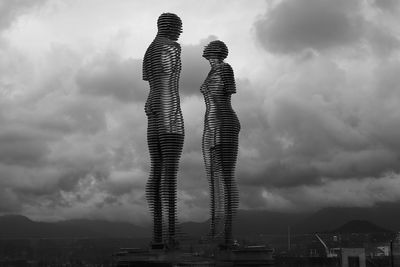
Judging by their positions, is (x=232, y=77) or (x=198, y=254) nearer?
(x=198, y=254)

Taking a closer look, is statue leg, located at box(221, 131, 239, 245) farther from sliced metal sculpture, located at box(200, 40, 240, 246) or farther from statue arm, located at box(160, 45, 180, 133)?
statue arm, located at box(160, 45, 180, 133)

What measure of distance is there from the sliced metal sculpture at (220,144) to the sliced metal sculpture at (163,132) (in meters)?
5.98

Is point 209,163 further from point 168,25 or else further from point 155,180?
point 168,25

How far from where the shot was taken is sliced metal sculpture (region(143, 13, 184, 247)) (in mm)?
54625

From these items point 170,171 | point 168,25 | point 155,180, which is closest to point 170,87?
point 168,25

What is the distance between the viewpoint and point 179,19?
2277 inches

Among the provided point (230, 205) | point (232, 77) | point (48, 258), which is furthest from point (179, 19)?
point (48, 258)

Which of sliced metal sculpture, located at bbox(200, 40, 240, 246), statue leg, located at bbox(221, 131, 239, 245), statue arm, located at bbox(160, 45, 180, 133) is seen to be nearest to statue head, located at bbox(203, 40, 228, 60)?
sliced metal sculpture, located at bbox(200, 40, 240, 246)

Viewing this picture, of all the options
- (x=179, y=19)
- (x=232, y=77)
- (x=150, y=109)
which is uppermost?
(x=179, y=19)

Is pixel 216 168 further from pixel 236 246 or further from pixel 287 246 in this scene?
pixel 287 246

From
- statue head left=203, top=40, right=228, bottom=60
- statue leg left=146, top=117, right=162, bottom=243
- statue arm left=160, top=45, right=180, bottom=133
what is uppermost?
statue head left=203, top=40, right=228, bottom=60

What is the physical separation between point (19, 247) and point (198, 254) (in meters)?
41.8

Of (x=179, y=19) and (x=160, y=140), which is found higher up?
(x=179, y=19)

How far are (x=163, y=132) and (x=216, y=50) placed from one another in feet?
42.1
